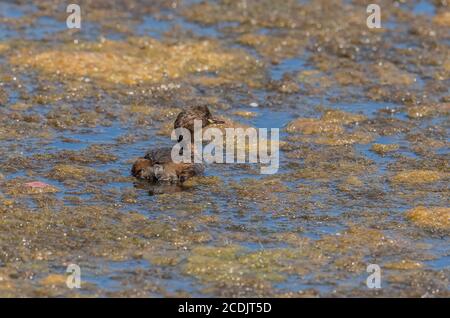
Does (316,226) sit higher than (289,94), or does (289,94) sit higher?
(289,94)

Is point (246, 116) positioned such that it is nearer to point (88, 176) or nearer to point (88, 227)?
point (88, 176)

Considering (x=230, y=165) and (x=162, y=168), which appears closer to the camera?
(x=162, y=168)

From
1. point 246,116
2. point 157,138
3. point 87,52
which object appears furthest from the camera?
point 87,52

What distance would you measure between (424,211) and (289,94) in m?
4.07

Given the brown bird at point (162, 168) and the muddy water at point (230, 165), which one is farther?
the brown bird at point (162, 168)

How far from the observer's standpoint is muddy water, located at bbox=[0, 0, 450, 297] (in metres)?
9.51

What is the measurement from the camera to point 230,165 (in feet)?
39.5

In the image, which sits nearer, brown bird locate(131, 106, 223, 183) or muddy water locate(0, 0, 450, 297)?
muddy water locate(0, 0, 450, 297)

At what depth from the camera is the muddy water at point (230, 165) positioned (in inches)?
374

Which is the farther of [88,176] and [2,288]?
[88,176]

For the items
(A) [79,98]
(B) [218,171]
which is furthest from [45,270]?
(A) [79,98]
